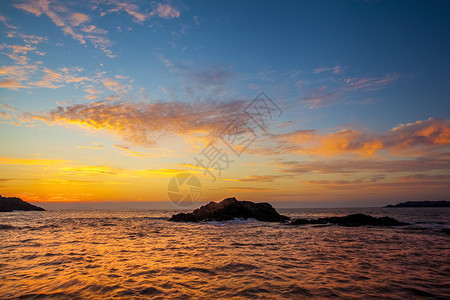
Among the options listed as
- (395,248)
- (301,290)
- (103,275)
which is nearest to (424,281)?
(301,290)

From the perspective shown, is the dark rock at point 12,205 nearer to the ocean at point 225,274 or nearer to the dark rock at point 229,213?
the dark rock at point 229,213

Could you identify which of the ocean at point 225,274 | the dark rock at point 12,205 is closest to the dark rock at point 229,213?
the ocean at point 225,274

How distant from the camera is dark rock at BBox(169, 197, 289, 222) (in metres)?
54.8

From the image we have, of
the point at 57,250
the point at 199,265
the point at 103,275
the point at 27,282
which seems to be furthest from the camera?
the point at 57,250

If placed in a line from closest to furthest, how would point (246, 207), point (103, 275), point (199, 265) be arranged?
1. point (103, 275)
2. point (199, 265)
3. point (246, 207)

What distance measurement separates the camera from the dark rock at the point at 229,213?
5475 centimetres

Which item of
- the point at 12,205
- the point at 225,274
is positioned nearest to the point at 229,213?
the point at 225,274

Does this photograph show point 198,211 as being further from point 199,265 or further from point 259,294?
point 259,294

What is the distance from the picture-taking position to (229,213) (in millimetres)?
54906

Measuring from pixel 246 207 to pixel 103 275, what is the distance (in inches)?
1894

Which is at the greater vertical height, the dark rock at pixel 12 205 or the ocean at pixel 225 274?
the ocean at pixel 225 274

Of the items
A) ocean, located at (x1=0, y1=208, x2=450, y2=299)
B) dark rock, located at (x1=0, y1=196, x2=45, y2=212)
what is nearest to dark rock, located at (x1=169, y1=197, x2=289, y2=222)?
ocean, located at (x1=0, y1=208, x2=450, y2=299)

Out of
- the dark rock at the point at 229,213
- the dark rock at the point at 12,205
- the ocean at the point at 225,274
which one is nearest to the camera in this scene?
the ocean at the point at 225,274

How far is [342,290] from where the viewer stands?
8.97 meters
